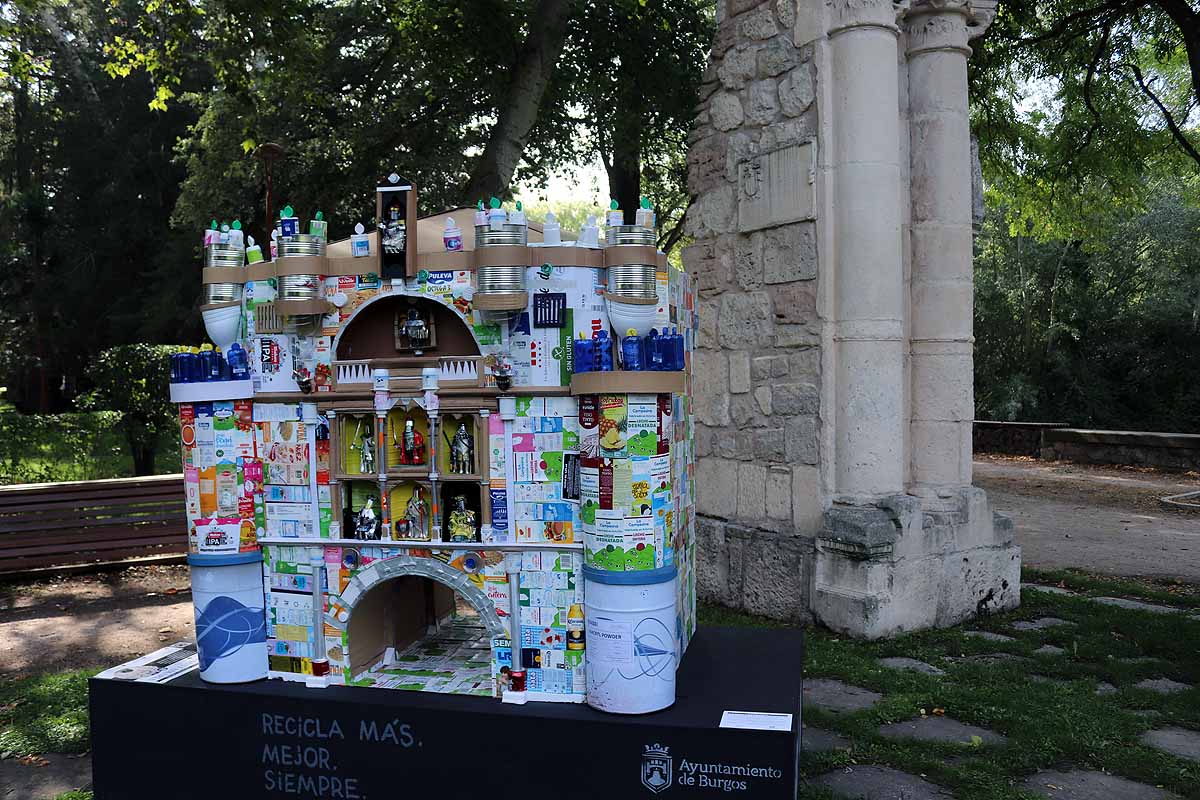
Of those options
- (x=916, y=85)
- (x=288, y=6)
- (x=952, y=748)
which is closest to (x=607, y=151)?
(x=288, y=6)

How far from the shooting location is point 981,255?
2452 centimetres

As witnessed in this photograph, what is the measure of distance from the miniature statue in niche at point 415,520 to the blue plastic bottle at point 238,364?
869mm

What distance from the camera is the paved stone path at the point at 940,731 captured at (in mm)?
4648

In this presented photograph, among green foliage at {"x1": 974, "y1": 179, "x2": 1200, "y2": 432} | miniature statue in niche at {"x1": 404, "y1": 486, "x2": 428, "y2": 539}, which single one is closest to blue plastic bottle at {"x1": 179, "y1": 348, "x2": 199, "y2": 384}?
miniature statue in niche at {"x1": 404, "y1": 486, "x2": 428, "y2": 539}

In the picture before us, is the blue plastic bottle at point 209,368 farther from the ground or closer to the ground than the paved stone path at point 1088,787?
farther from the ground

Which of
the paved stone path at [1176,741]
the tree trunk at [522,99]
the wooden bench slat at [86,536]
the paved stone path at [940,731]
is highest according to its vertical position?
the tree trunk at [522,99]

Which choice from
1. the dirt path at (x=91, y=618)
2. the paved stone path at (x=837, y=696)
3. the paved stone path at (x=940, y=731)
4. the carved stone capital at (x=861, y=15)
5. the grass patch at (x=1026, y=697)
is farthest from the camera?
the dirt path at (x=91, y=618)

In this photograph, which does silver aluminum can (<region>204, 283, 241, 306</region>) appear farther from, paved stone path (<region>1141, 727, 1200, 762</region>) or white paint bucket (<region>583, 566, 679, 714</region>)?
paved stone path (<region>1141, 727, 1200, 762</region>)

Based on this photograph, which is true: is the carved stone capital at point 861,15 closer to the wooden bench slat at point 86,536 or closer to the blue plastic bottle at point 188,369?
the blue plastic bottle at point 188,369

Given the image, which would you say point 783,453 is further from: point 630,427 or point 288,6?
point 288,6

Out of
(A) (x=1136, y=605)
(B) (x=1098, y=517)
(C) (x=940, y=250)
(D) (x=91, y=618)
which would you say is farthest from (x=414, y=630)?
(B) (x=1098, y=517)

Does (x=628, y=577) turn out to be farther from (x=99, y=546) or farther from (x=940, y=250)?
(x=99, y=546)

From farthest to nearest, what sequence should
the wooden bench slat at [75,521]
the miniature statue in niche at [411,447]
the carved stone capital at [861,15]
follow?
1. the wooden bench slat at [75,521]
2. the carved stone capital at [861,15]
3. the miniature statue in niche at [411,447]

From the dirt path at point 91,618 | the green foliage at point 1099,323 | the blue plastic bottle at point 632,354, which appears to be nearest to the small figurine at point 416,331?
the blue plastic bottle at point 632,354
